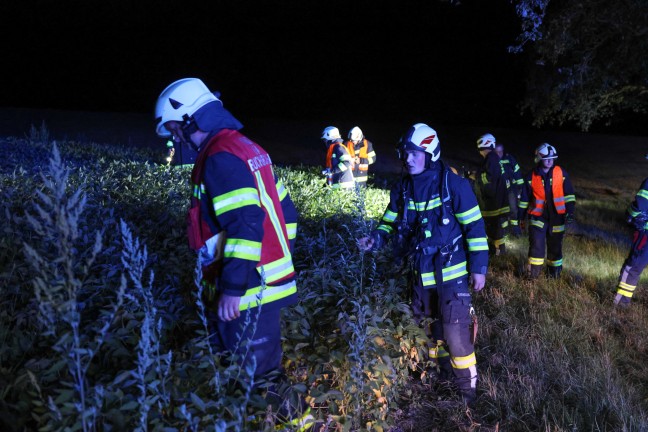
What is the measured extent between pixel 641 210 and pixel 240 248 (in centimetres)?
561

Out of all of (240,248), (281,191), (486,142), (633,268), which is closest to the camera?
(240,248)

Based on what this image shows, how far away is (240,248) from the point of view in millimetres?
2752

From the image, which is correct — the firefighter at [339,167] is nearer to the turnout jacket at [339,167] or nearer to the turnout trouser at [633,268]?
the turnout jacket at [339,167]

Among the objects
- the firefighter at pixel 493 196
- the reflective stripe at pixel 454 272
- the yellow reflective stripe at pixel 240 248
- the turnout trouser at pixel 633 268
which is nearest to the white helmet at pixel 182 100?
the yellow reflective stripe at pixel 240 248

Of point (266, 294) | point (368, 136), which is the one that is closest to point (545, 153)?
point (266, 294)

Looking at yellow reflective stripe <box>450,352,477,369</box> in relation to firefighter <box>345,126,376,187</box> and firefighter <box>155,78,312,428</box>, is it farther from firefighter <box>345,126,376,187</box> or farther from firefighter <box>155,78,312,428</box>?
firefighter <box>345,126,376,187</box>

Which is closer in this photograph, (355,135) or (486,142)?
(486,142)

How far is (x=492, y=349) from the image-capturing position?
5.25 meters

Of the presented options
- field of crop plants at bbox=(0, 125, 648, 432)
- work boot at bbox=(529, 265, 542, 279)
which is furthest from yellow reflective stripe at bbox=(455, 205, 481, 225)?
work boot at bbox=(529, 265, 542, 279)

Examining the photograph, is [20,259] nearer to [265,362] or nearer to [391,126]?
[265,362]

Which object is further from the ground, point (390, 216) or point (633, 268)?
point (390, 216)

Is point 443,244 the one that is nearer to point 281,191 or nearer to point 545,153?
point 281,191

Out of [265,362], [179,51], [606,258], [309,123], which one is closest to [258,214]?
[265,362]

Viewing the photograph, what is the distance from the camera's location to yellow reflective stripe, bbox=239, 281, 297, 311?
Result: 2984mm
